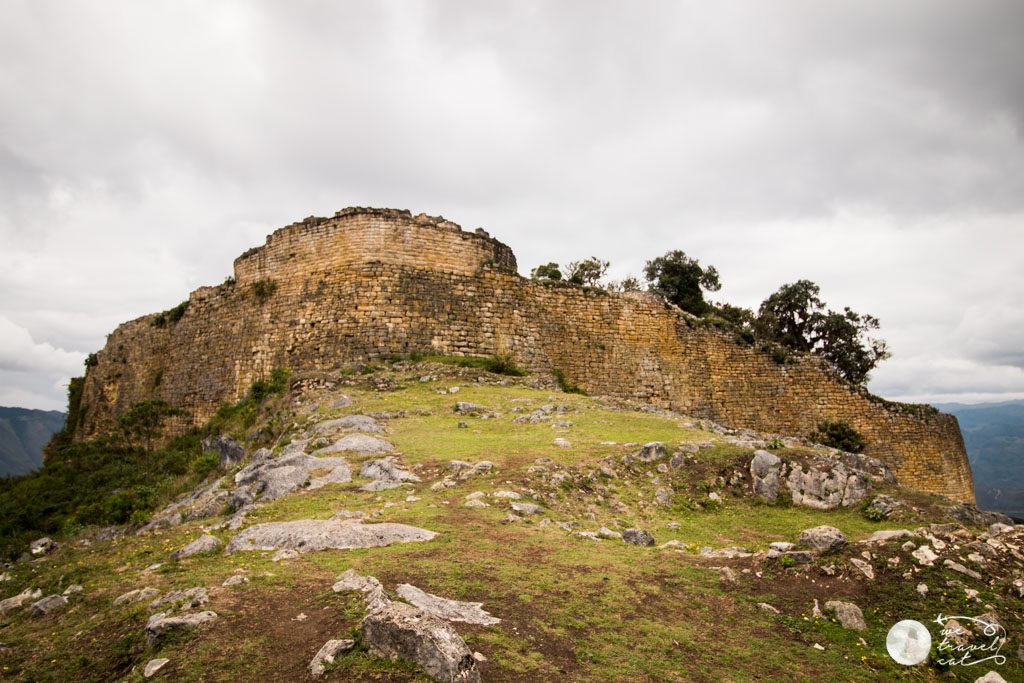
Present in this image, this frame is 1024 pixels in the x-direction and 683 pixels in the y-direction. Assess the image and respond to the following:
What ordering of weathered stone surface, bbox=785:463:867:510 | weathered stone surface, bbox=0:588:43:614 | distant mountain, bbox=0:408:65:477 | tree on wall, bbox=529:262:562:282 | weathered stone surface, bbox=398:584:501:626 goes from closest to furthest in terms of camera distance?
weathered stone surface, bbox=398:584:501:626 → weathered stone surface, bbox=0:588:43:614 → weathered stone surface, bbox=785:463:867:510 → tree on wall, bbox=529:262:562:282 → distant mountain, bbox=0:408:65:477

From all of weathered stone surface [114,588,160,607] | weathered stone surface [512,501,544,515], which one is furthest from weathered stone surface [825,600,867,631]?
weathered stone surface [114,588,160,607]

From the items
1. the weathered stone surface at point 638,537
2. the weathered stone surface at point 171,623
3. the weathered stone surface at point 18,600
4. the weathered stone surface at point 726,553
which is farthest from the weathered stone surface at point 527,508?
the weathered stone surface at point 18,600

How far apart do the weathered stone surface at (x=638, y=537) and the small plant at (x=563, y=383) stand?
12628 millimetres

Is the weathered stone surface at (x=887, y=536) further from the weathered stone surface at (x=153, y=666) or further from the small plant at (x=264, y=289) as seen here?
the small plant at (x=264, y=289)

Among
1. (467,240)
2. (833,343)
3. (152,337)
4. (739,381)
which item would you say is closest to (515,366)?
(467,240)

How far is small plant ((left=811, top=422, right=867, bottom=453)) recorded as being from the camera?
2288cm

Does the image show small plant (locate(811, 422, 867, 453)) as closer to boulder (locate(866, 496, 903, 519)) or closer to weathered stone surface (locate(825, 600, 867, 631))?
boulder (locate(866, 496, 903, 519))

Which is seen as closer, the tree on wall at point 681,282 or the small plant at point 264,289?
the small plant at point 264,289

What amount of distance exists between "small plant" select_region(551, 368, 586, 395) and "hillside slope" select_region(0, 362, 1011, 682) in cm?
934

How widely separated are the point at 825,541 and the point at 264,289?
19.0m

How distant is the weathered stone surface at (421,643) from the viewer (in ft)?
12.3

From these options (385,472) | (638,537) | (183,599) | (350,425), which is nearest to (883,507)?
(638,537)

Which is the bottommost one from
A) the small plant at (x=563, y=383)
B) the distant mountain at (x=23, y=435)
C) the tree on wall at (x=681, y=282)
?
the distant mountain at (x=23, y=435)

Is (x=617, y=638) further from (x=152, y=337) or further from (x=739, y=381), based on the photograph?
(x=152, y=337)
